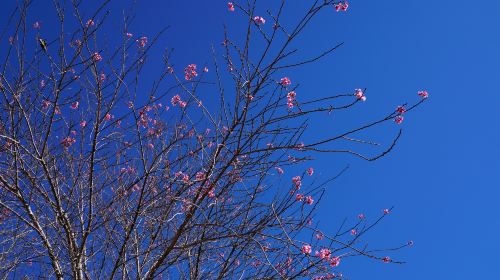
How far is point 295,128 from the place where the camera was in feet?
10.9

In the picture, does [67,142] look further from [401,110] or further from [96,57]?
[401,110]

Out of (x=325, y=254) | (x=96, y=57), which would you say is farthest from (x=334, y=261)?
(x=96, y=57)

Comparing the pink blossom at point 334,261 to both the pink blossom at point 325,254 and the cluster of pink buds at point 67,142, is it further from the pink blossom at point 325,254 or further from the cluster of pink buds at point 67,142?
the cluster of pink buds at point 67,142

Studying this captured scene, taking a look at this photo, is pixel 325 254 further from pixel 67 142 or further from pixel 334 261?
pixel 67 142

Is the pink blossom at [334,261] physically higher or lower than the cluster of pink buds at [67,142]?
lower

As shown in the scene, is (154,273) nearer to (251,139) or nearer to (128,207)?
(128,207)

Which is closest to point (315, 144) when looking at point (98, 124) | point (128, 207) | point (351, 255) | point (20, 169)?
point (351, 255)

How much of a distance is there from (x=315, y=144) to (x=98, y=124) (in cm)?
171

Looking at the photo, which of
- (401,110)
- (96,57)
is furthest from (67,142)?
(401,110)

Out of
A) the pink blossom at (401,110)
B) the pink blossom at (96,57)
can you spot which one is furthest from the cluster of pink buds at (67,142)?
the pink blossom at (401,110)

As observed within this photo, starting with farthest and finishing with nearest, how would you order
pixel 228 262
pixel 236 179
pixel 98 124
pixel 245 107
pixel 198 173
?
pixel 228 262 < pixel 198 173 < pixel 236 179 < pixel 98 124 < pixel 245 107

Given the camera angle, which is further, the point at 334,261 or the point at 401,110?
the point at 334,261

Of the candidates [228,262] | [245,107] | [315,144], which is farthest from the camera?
[228,262]

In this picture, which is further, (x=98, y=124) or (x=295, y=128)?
(x=98, y=124)
